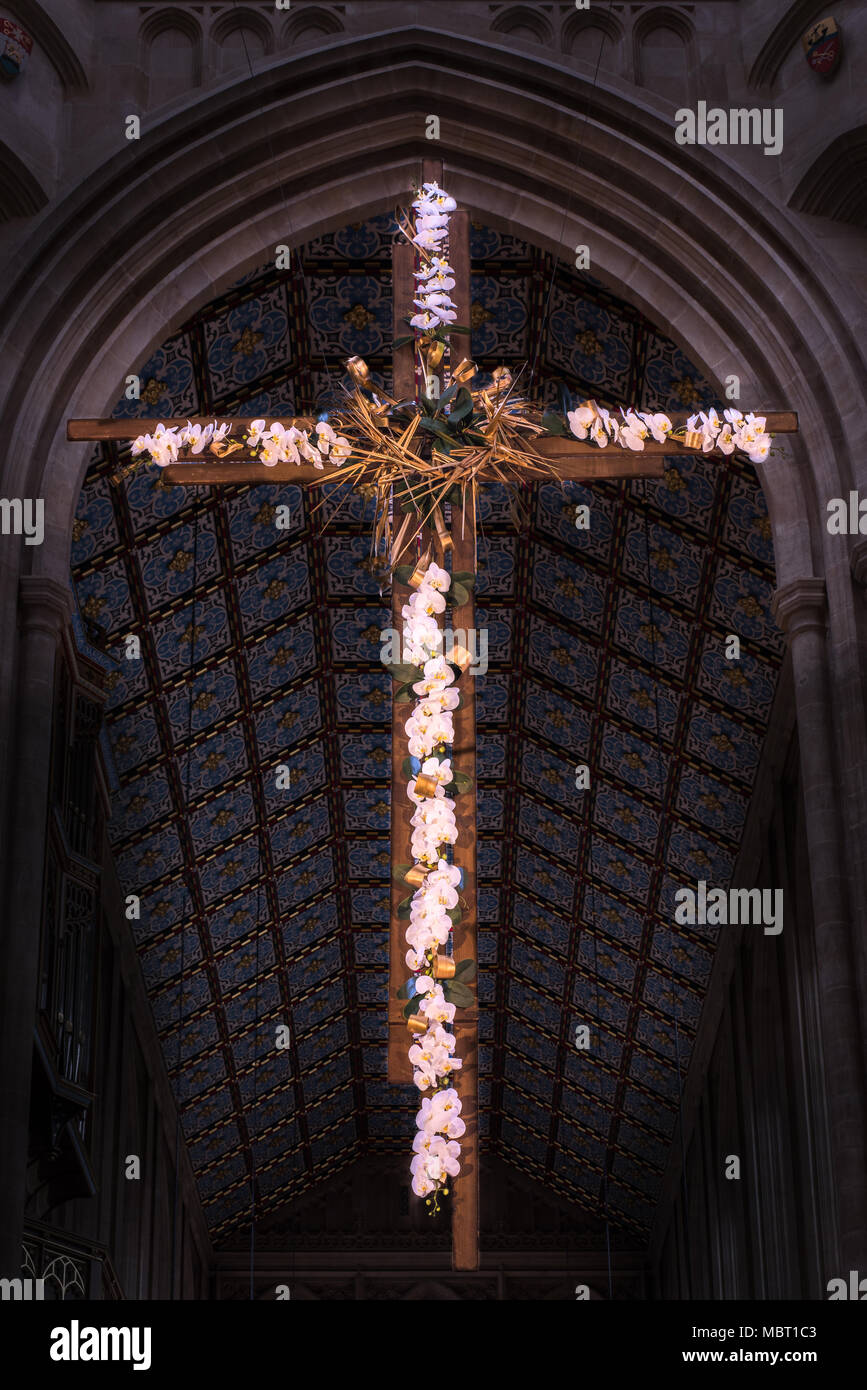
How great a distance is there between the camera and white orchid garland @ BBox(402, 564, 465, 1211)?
6.58 metres

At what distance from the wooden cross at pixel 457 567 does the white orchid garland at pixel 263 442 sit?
0.19ft

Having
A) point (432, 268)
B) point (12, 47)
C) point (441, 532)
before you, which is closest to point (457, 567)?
point (441, 532)

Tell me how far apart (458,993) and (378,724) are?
10378 mm

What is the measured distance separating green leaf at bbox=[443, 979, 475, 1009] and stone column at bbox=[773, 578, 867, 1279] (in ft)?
9.48

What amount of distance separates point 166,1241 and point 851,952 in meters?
12.9

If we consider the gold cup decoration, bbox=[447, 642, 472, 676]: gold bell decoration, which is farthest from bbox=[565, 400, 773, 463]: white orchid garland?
the gold cup decoration

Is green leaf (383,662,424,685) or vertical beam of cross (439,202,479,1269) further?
green leaf (383,662,424,685)

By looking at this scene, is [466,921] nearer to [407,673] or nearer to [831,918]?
[407,673]

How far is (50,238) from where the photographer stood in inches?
426

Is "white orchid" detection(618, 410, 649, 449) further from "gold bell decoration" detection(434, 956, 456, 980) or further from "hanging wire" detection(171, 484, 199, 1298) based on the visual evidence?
"hanging wire" detection(171, 484, 199, 1298)

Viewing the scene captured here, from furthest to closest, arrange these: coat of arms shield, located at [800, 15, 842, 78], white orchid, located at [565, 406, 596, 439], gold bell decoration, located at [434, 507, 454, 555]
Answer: coat of arms shield, located at [800, 15, 842, 78] → white orchid, located at [565, 406, 596, 439] → gold bell decoration, located at [434, 507, 454, 555]

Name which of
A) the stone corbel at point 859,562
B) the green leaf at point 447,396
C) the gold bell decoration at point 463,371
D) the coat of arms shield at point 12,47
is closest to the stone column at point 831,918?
the stone corbel at point 859,562

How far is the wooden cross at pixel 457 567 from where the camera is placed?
671cm
